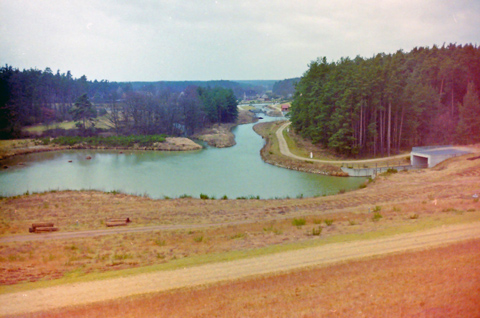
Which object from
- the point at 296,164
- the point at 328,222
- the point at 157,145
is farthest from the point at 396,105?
the point at 157,145

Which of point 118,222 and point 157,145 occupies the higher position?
point 157,145

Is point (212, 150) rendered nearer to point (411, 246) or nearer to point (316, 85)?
point (316, 85)

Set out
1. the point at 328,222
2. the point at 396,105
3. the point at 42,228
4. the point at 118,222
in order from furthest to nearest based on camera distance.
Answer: the point at 396,105, the point at 118,222, the point at 42,228, the point at 328,222

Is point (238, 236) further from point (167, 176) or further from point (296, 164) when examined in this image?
point (296, 164)

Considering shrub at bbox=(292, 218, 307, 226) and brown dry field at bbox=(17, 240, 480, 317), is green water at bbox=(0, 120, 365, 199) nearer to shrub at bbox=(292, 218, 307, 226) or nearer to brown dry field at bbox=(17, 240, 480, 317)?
shrub at bbox=(292, 218, 307, 226)

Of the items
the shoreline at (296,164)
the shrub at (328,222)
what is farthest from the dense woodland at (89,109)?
the shrub at (328,222)

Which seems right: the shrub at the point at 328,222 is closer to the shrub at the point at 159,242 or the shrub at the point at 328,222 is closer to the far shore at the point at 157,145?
the shrub at the point at 159,242
